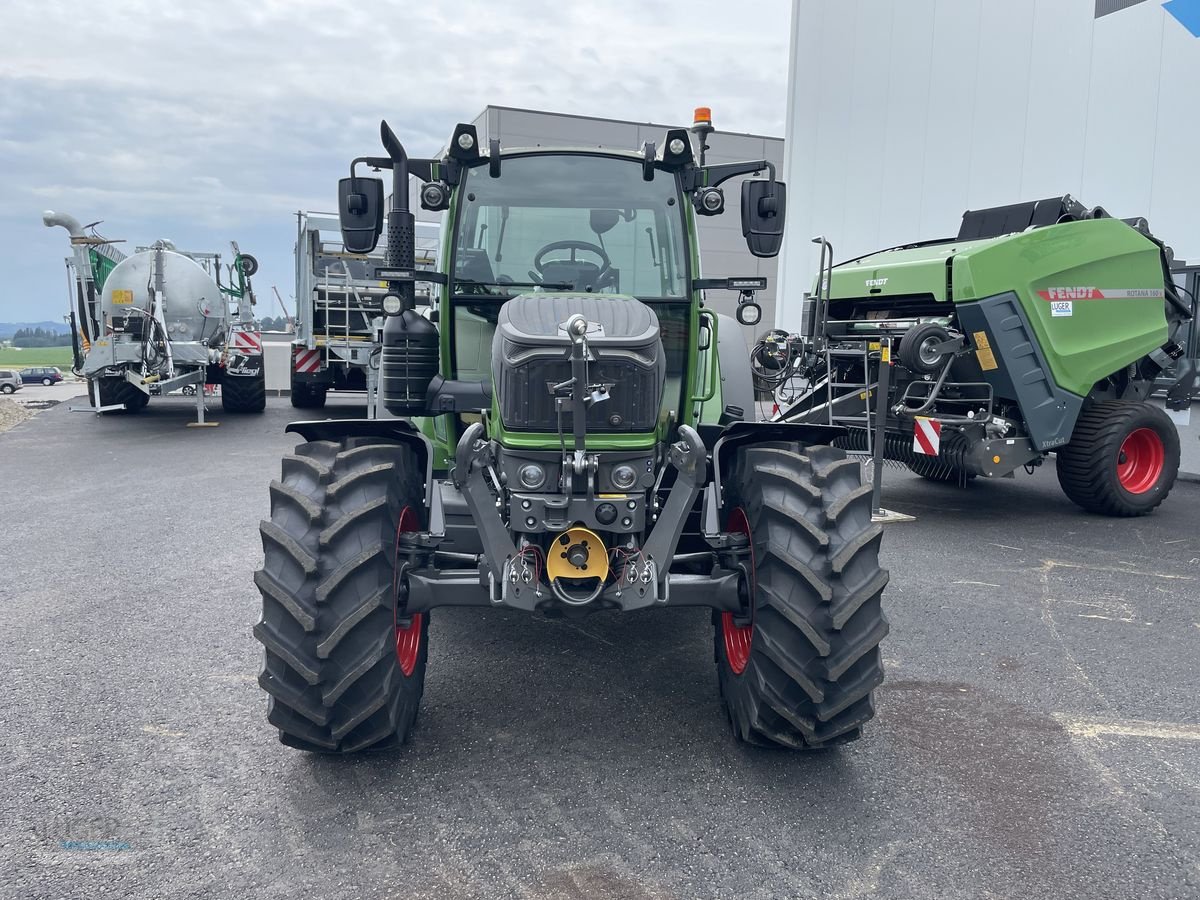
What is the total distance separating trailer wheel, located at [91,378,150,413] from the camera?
14.9 meters

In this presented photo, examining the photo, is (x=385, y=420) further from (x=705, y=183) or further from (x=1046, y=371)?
(x=1046, y=371)

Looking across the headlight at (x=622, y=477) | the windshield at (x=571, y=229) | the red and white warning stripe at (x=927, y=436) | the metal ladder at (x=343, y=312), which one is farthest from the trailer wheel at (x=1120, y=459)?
the metal ladder at (x=343, y=312)

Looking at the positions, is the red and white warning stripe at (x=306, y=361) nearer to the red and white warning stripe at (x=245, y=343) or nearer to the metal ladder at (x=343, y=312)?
the metal ladder at (x=343, y=312)

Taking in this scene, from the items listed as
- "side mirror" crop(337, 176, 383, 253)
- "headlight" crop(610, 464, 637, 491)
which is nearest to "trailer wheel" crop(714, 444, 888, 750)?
"headlight" crop(610, 464, 637, 491)

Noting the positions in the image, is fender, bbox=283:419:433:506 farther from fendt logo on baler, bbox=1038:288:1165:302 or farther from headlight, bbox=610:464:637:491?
fendt logo on baler, bbox=1038:288:1165:302

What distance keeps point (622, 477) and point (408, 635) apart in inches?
42.4

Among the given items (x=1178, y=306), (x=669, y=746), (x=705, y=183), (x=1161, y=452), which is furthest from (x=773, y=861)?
(x=1178, y=306)

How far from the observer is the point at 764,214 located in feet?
13.1

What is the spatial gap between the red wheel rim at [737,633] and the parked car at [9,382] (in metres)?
27.5

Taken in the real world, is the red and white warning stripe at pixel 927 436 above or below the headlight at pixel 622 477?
below

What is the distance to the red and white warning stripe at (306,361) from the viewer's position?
15.2 metres

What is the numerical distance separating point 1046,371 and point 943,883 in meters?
5.66

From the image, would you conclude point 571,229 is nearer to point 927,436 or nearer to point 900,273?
point 927,436

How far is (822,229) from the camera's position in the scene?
48.7 ft
